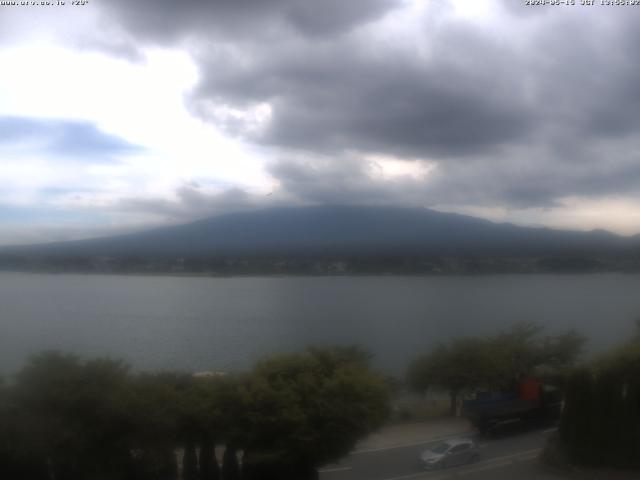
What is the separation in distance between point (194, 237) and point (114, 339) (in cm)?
3660

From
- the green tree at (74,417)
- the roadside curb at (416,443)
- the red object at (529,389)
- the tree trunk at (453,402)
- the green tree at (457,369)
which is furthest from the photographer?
the green tree at (457,369)

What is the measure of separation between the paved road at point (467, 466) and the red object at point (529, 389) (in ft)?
5.02

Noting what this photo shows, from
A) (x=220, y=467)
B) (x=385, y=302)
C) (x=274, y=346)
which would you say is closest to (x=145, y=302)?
(x=385, y=302)

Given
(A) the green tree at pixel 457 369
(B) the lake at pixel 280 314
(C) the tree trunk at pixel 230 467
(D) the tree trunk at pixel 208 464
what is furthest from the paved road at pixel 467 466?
→ (B) the lake at pixel 280 314

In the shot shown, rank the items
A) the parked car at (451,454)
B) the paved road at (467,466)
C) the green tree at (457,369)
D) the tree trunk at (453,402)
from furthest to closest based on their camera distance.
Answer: the green tree at (457,369), the tree trunk at (453,402), the parked car at (451,454), the paved road at (467,466)

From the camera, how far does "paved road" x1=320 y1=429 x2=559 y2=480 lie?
10500 mm

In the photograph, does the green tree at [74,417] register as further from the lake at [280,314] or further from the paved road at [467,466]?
the lake at [280,314]

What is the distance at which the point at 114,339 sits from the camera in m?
28.3

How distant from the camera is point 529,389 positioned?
15438 millimetres

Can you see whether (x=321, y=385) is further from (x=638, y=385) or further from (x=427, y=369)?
(x=427, y=369)

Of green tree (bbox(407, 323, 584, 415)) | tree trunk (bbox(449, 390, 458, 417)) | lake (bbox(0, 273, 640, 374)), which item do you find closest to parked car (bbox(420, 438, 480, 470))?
tree trunk (bbox(449, 390, 458, 417))

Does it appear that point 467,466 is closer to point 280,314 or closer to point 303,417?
point 303,417

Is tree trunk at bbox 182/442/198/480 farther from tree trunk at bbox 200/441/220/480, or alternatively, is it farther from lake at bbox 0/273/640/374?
lake at bbox 0/273/640/374

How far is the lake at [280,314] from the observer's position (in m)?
25.4
